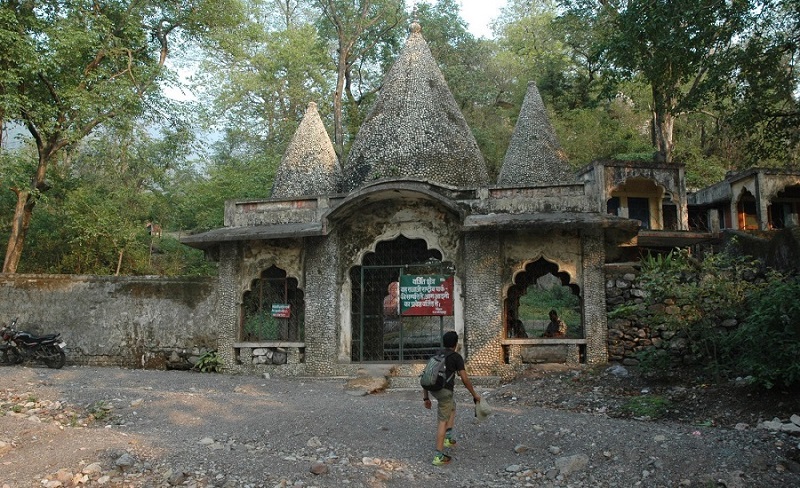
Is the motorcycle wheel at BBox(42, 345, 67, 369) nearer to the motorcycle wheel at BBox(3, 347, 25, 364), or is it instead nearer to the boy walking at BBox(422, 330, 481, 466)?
the motorcycle wheel at BBox(3, 347, 25, 364)

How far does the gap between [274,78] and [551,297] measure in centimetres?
1474

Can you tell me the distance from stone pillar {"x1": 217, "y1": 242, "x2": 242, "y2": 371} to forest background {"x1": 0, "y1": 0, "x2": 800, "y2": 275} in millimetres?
6660

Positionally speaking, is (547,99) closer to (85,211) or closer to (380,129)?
(380,129)

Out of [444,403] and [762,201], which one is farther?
[762,201]

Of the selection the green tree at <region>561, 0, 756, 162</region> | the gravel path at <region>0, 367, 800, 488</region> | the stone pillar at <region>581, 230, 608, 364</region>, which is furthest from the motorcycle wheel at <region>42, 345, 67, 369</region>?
the green tree at <region>561, 0, 756, 162</region>

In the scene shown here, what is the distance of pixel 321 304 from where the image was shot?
39.1ft

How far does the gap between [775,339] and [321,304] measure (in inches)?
289

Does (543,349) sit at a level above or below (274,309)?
below

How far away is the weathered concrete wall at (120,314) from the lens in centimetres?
1291

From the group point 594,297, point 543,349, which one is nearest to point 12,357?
point 543,349

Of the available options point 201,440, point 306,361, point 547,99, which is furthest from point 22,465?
point 547,99

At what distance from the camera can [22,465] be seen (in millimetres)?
5703

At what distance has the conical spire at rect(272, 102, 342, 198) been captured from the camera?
14.5 metres

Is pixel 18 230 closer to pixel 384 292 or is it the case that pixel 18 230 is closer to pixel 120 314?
pixel 120 314
